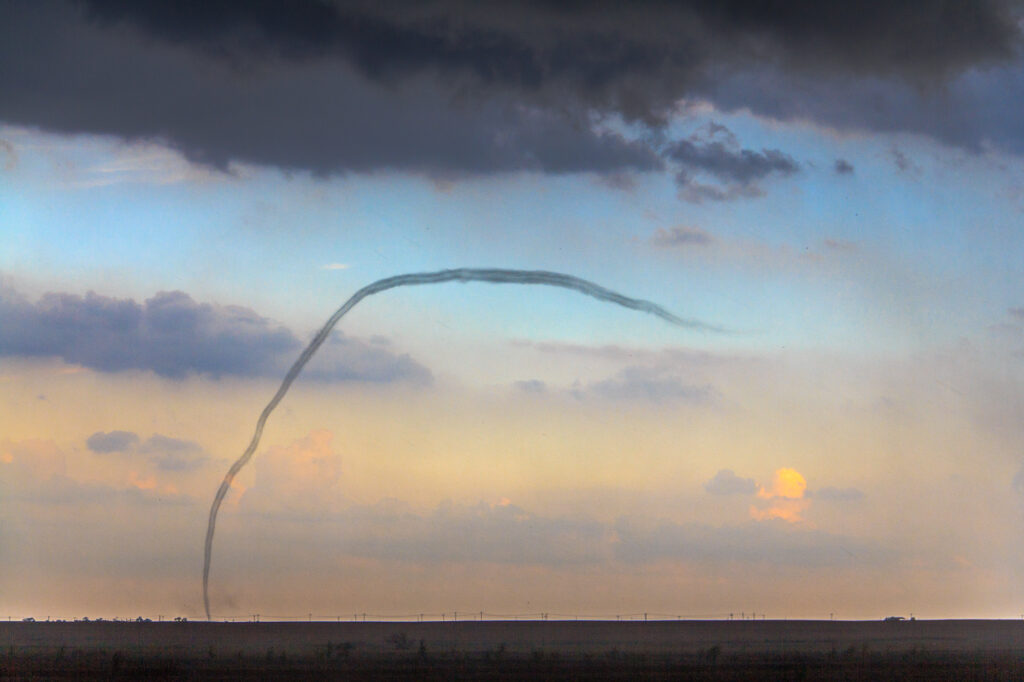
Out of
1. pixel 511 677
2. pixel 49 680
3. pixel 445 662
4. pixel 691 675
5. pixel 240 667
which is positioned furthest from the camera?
pixel 445 662

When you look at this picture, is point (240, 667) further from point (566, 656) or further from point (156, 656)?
point (566, 656)

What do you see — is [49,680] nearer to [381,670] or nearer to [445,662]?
[381,670]

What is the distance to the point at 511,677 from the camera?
73.3 metres

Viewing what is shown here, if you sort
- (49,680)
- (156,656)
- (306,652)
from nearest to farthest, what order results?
(49,680)
(156,656)
(306,652)

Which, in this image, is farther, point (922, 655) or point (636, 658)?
point (922, 655)

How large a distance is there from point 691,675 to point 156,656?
42.3 m

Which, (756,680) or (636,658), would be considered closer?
(756,680)

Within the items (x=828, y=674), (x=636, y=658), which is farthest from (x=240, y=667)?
(x=828, y=674)

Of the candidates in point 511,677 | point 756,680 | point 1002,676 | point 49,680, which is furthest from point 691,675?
point 49,680

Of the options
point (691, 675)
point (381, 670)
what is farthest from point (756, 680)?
point (381, 670)

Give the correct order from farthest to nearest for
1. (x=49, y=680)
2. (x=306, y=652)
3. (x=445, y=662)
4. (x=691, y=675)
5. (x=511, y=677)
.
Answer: (x=306, y=652)
(x=445, y=662)
(x=691, y=675)
(x=511, y=677)
(x=49, y=680)

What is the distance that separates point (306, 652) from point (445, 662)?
2181cm

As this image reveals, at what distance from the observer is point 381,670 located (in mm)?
80688

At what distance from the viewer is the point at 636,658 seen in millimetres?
98812
